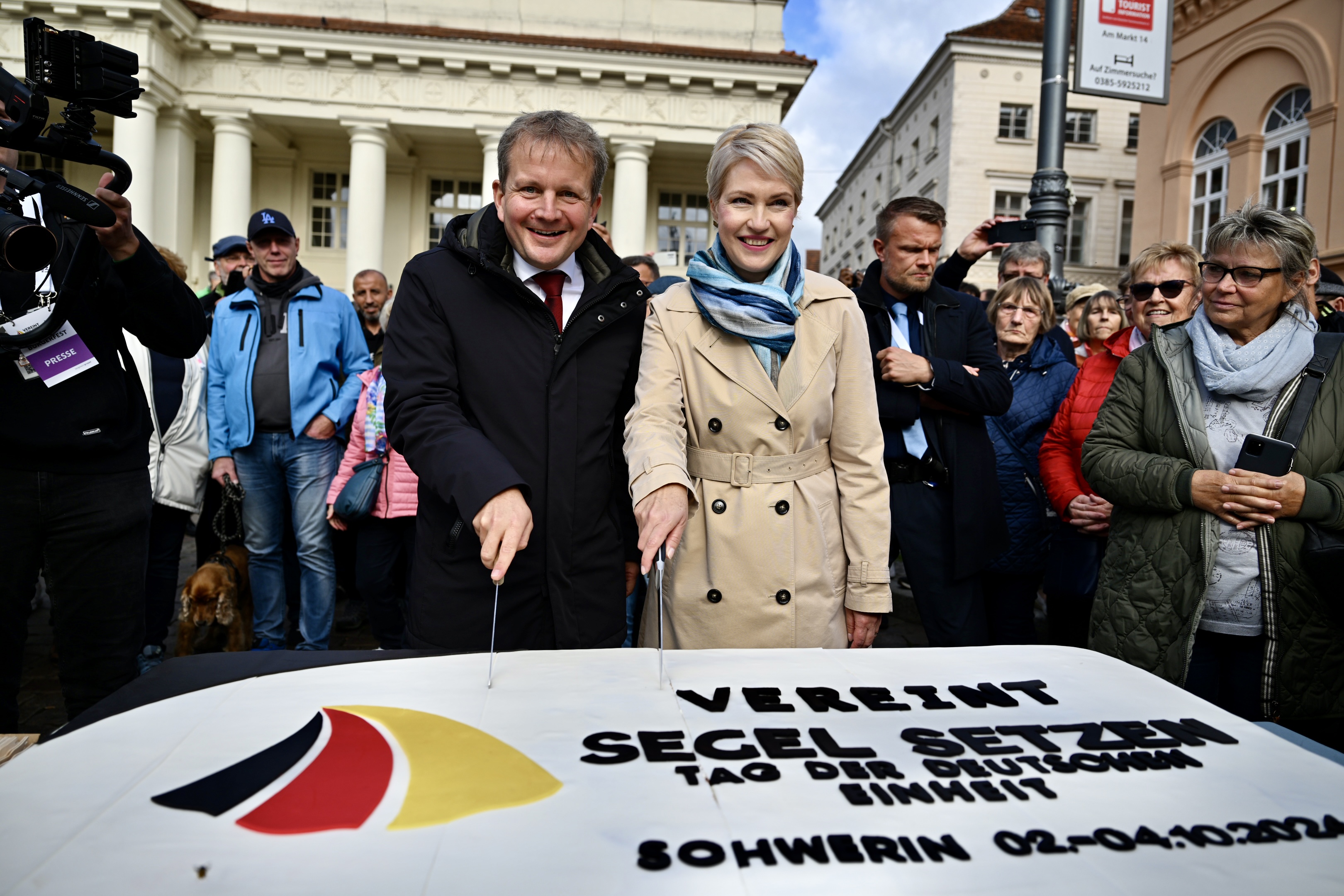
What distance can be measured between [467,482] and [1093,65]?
687 cm

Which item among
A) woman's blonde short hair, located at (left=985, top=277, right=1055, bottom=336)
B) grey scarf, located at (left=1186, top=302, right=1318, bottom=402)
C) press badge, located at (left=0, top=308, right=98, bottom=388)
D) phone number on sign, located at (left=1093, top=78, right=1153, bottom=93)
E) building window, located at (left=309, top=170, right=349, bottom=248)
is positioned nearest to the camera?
press badge, located at (left=0, top=308, right=98, bottom=388)

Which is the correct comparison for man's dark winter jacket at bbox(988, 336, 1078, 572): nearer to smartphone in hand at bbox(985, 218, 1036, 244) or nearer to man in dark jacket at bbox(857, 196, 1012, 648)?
man in dark jacket at bbox(857, 196, 1012, 648)

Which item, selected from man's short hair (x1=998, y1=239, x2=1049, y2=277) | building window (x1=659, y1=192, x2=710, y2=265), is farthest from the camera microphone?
building window (x1=659, y1=192, x2=710, y2=265)

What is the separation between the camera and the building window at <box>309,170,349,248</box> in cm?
2383

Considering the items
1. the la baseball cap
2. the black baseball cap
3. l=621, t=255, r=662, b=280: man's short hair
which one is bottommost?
the black baseball cap

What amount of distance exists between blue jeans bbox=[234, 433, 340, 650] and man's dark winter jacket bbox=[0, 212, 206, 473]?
181cm

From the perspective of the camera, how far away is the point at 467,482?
1.76m

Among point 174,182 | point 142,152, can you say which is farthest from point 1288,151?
point 174,182

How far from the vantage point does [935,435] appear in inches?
124

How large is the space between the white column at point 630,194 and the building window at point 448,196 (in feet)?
Answer: 15.8

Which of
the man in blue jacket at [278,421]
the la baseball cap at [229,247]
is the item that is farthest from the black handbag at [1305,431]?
the la baseball cap at [229,247]

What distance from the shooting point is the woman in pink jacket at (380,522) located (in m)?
4.32

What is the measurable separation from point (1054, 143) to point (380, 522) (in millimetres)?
5424

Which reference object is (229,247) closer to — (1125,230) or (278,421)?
(278,421)
